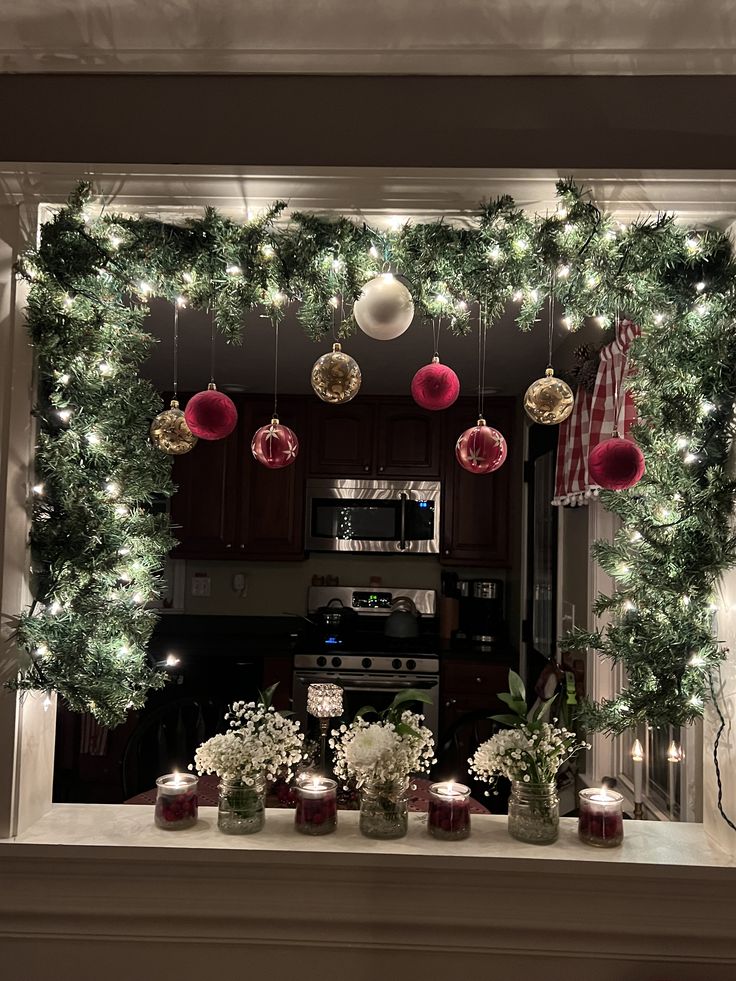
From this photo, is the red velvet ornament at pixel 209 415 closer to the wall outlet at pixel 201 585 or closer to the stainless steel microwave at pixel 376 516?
the stainless steel microwave at pixel 376 516

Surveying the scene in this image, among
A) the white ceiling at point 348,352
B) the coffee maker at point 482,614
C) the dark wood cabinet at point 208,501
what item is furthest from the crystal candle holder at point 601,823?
the dark wood cabinet at point 208,501

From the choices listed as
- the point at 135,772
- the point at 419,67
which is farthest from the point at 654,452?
the point at 135,772

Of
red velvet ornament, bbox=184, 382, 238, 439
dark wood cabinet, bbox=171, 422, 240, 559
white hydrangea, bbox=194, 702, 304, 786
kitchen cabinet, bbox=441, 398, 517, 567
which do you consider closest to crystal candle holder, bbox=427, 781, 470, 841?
white hydrangea, bbox=194, 702, 304, 786

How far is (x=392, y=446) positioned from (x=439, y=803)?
3416 mm

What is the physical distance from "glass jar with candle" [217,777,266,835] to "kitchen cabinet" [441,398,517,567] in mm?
3359

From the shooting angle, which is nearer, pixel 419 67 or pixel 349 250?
pixel 419 67

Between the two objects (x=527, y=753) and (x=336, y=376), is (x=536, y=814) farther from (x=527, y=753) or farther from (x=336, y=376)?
(x=336, y=376)

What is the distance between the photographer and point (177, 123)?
1.51 metres

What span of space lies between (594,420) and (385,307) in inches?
49.7

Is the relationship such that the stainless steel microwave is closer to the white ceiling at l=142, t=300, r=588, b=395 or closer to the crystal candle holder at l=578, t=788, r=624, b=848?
the white ceiling at l=142, t=300, r=588, b=395

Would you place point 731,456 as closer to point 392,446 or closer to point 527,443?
point 527,443

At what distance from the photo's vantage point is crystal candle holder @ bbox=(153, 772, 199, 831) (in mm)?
1552

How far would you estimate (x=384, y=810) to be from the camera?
1.53 meters

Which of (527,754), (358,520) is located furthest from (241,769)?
(358,520)
